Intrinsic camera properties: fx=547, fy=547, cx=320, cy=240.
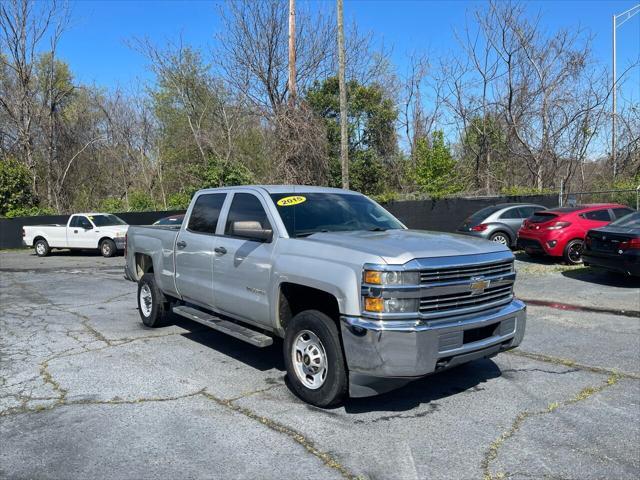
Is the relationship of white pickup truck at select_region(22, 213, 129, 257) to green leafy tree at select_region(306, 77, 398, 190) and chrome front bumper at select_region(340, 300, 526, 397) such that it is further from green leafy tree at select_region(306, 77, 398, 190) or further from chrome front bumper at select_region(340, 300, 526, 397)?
chrome front bumper at select_region(340, 300, 526, 397)

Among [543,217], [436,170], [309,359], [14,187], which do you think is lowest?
[309,359]

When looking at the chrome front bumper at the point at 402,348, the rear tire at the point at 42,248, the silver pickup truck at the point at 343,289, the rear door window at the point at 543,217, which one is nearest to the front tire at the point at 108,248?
the rear tire at the point at 42,248

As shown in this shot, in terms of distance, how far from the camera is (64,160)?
114 ft

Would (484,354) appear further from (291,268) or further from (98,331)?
(98,331)

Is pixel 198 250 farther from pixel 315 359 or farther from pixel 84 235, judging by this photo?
pixel 84 235

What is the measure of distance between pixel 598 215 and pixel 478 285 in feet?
37.7

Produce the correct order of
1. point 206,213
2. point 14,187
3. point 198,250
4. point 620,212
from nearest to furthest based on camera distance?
1. point 198,250
2. point 206,213
3. point 620,212
4. point 14,187

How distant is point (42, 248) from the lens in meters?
21.4

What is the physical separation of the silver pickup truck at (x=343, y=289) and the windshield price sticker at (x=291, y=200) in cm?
1

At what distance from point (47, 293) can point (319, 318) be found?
8.70m

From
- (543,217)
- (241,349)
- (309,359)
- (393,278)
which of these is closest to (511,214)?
(543,217)

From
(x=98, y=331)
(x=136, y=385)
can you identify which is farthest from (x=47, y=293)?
(x=136, y=385)

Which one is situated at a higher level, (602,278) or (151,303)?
(151,303)

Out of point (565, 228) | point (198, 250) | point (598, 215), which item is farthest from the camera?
point (598, 215)
